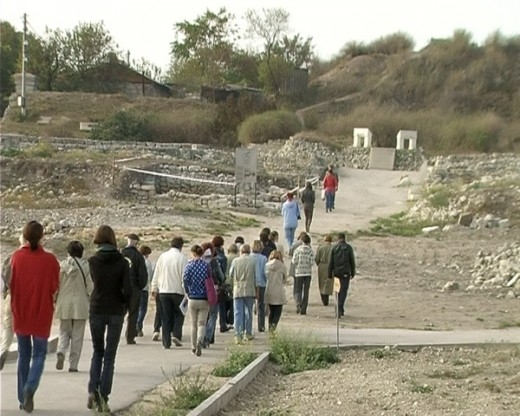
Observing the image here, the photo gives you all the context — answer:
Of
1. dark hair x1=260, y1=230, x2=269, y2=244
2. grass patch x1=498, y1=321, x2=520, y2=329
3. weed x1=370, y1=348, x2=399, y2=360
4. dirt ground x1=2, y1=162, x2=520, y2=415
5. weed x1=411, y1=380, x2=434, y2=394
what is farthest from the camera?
dark hair x1=260, y1=230, x2=269, y2=244

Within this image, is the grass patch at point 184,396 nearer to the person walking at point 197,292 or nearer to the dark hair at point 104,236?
the dark hair at point 104,236

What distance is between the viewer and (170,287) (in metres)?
13.7

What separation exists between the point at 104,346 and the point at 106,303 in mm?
Result: 409

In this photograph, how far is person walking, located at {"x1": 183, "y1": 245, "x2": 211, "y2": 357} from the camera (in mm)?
13219

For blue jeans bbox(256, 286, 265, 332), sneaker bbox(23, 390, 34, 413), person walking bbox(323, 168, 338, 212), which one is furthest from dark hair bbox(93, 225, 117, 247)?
person walking bbox(323, 168, 338, 212)

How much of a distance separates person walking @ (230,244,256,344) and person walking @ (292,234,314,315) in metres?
3.10

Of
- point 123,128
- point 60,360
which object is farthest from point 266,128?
point 60,360

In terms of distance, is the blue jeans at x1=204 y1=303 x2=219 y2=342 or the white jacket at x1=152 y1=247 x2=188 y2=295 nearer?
the white jacket at x1=152 y1=247 x2=188 y2=295

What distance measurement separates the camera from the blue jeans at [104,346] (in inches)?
372

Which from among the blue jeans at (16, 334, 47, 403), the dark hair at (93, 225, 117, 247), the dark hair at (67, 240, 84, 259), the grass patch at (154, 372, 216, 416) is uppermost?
the dark hair at (93, 225, 117, 247)

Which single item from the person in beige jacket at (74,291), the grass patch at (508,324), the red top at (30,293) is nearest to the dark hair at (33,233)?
the red top at (30,293)

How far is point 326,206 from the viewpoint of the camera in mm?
37531

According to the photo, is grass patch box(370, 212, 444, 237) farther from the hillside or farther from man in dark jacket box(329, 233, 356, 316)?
the hillside

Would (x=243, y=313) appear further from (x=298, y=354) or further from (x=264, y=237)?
(x=264, y=237)
